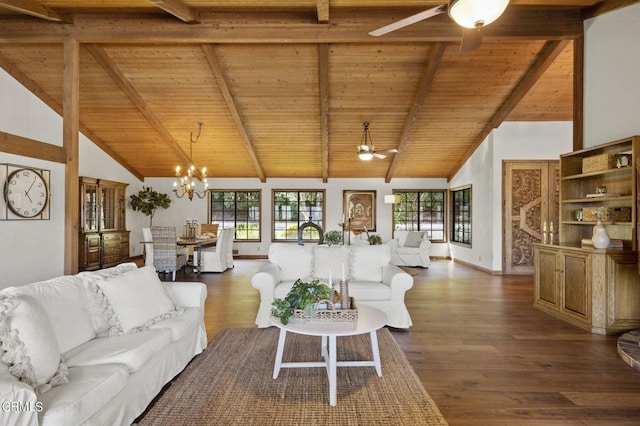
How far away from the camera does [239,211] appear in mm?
10539

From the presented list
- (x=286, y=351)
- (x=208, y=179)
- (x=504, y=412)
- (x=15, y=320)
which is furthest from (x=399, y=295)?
(x=208, y=179)

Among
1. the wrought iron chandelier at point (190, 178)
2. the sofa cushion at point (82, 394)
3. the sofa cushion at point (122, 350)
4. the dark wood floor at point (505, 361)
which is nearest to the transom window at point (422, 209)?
the dark wood floor at point (505, 361)

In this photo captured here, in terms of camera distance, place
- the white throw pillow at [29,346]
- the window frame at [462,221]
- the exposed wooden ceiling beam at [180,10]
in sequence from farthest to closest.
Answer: the window frame at [462,221] < the exposed wooden ceiling beam at [180,10] < the white throw pillow at [29,346]

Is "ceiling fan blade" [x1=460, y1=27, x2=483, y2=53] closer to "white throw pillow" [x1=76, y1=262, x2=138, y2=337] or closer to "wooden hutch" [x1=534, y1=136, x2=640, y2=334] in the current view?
"wooden hutch" [x1=534, y1=136, x2=640, y2=334]

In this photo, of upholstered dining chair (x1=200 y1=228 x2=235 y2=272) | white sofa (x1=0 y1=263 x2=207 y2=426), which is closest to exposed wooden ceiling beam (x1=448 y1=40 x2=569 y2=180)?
white sofa (x1=0 y1=263 x2=207 y2=426)

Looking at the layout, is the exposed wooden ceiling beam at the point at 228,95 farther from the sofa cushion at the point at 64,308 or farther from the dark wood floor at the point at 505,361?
the sofa cushion at the point at 64,308

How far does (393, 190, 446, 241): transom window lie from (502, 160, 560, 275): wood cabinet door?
9.92 ft

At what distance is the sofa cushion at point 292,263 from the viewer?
446 cm

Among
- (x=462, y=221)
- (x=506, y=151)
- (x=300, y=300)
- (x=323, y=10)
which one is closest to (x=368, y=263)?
(x=300, y=300)

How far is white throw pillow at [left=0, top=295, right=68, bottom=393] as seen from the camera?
170cm

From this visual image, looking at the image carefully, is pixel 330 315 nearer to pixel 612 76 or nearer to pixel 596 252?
pixel 596 252

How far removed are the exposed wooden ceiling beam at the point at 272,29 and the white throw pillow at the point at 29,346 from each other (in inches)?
155

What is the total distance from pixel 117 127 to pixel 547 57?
8.26 m

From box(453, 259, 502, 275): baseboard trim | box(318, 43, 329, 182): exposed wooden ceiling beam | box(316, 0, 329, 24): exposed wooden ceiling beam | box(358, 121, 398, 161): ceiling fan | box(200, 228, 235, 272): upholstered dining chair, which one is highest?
box(316, 0, 329, 24): exposed wooden ceiling beam
